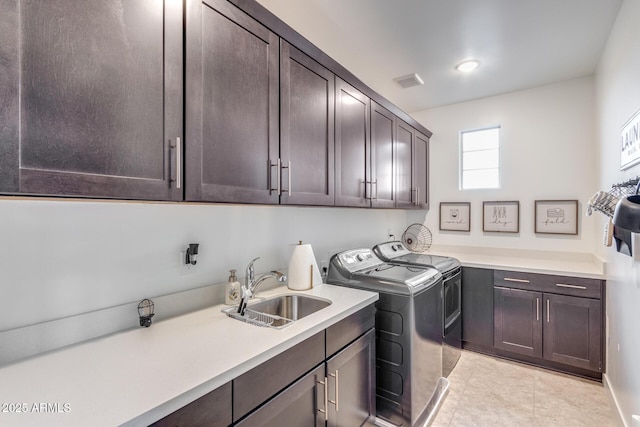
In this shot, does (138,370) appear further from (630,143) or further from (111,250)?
(630,143)

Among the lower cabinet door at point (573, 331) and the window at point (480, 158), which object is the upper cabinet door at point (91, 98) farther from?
the window at point (480, 158)

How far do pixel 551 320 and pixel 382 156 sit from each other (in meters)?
1.98

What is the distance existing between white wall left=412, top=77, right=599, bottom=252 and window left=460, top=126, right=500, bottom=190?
66mm

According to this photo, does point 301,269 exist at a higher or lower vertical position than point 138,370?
higher

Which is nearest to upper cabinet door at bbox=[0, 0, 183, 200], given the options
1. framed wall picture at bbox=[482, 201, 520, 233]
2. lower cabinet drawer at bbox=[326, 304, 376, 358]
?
lower cabinet drawer at bbox=[326, 304, 376, 358]

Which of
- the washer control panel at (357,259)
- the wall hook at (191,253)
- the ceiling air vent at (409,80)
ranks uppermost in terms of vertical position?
the ceiling air vent at (409,80)

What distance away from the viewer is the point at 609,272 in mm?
2242

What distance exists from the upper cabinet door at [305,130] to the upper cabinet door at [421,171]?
1.66 meters

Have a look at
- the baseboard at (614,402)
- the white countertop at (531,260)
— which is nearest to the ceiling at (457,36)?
the white countertop at (531,260)

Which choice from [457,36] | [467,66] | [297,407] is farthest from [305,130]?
[467,66]

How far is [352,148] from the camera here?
2111mm

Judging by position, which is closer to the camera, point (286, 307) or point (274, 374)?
point (274, 374)

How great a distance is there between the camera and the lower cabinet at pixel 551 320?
244 centimetres

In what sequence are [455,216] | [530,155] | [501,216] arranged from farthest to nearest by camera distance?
[455,216] < [501,216] < [530,155]
